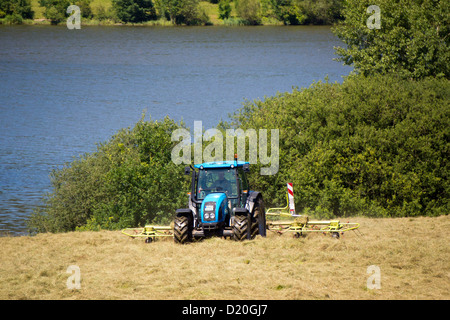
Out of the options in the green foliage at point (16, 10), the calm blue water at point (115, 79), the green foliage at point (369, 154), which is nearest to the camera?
the green foliage at point (369, 154)

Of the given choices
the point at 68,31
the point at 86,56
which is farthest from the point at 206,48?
the point at 68,31

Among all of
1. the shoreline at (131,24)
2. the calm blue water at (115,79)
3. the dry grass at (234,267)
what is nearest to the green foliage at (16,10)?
the shoreline at (131,24)

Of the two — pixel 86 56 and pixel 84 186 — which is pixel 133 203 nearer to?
pixel 84 186

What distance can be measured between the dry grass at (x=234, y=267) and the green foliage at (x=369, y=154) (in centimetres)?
899

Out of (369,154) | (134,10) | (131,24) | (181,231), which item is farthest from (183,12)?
(181,231)

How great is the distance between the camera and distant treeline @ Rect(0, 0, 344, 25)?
99250 mm

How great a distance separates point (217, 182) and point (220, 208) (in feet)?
4.16

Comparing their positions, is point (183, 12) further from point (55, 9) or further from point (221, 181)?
point (221, 181)

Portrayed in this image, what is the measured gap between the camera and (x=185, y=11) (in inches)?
4213

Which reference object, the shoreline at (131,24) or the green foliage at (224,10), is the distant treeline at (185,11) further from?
the shoreline at (131,24)

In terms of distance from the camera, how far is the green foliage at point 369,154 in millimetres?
25516

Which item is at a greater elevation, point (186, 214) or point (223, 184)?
point (223, 184)

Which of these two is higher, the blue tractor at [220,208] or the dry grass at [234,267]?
the blue tractor at [220,208]

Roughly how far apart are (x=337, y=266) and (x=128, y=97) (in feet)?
148
